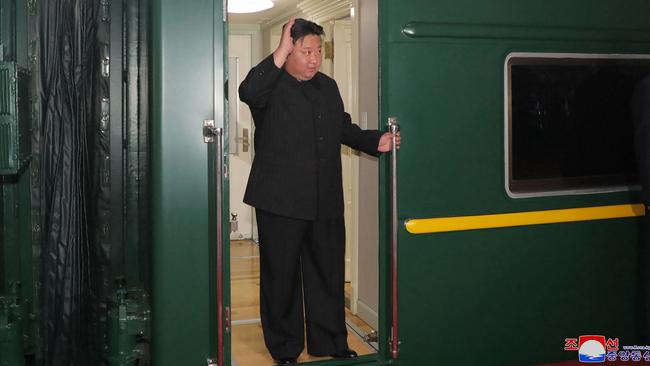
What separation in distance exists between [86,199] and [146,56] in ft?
2.32

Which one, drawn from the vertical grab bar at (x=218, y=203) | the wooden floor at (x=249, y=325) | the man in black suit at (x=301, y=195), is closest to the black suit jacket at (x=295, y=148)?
the man in black suit at (x=301, y=195)

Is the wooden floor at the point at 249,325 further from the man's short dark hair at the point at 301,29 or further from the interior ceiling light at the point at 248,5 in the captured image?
the interior ceiling light at the point at 248,5

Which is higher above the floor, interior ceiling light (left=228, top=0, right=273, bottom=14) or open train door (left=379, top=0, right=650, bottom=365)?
interior ceiling light (left=228, top=0, right=273, bottom=14)

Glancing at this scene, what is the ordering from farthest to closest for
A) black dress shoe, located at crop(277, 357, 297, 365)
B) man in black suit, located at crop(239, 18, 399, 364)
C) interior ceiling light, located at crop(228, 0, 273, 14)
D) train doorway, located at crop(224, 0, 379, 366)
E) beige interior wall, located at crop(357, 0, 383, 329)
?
interior ceiling light, located at crop(228, 0, 273, 14) < beige interior wall, located at crop(357, 0, 383, 329) < train doorway, located at crop(224, 0, 379, 366) < black dress shoe, located at crop(277, 357, 297, 365) < man in black suit, located at crop(239, 18, 399, 364)

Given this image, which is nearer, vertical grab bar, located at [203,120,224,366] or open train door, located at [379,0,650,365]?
vertical grab bar, located at [203,120,224,366]

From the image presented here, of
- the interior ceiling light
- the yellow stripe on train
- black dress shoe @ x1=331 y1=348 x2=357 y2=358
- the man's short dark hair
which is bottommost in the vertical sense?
black dress shoe @ x1=331 y1=348 x2=357 y2=358

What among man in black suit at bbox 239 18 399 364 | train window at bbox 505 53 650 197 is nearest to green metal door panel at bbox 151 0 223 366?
man in black suit at bbox 239 18 399 364

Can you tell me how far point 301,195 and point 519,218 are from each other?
115cm

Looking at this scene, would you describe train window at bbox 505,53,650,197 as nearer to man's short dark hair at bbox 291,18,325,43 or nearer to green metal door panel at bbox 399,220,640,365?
green metal door panel at bbox 399,220,640,365

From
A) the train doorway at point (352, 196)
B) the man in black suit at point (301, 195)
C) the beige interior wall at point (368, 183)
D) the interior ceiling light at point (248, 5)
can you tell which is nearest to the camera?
the man in black suit at point (301, 195)

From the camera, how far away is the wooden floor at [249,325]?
3.46 m

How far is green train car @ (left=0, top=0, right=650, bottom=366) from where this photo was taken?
2.83 m

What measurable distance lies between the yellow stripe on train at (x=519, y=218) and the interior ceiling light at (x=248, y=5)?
2847mm

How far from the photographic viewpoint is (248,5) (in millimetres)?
5484
